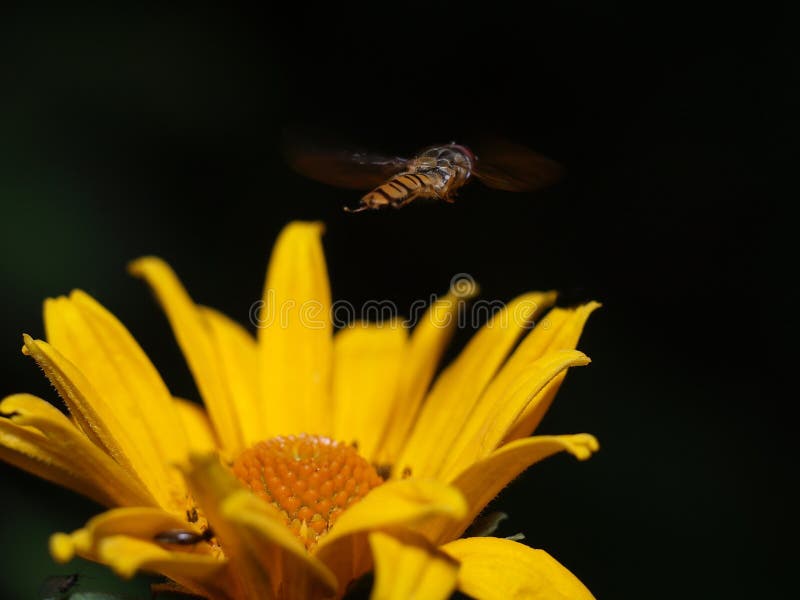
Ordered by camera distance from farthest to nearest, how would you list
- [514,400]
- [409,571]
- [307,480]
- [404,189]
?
[404,189] < [307,480] < [514,400] < [409,571]

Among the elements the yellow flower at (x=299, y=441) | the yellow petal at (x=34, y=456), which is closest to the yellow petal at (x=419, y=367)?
the yellow flower at (x=299, y=441)

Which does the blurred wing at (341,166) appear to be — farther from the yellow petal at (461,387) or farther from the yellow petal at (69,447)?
the yellow petal at (69,447)

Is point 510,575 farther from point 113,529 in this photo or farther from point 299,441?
point 299,441

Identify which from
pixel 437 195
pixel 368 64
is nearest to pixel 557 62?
pixel 368 64

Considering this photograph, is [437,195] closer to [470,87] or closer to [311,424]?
[311,424]

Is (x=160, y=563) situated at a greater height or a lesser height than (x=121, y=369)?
lesser

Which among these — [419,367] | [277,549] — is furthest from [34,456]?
[419,367]
